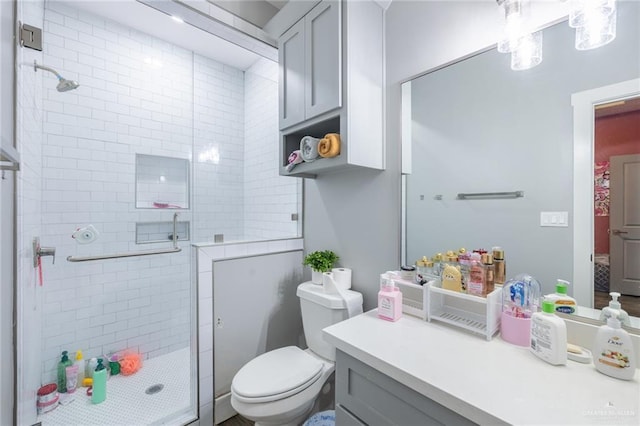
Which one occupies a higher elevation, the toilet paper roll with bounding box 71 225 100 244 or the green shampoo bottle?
the toilet paper roll with bounding box 71 225 100 244

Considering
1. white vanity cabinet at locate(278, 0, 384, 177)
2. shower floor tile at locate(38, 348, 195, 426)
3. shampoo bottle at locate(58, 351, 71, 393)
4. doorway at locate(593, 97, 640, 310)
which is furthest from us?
shampoo bottle at locate(58, 351, 71, 393)

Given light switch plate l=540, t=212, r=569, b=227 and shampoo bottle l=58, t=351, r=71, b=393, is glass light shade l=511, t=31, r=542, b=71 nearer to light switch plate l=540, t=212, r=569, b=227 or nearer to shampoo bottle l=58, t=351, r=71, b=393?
light switch plate l=540, t=212, r=569, b=227

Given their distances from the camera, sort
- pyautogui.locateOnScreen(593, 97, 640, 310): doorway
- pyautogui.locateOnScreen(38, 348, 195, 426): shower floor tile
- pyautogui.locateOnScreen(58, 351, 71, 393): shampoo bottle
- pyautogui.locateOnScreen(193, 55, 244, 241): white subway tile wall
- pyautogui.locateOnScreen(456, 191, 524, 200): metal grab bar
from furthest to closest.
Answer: pyautogui.locateOnScreen(193, 55, 244, 241): white subway tile wall
pyautogui.locateOnScreen(58, 351, 71, 393): shampoo bottle
pyautogui.locateOnScreen(38, 348, 195, 426): shower floor tile
pyautogui.locateOnScreen(456, 191, 524, 200): metal grab bar
pyautogui.locateOnScreen(593, 97, 640, 310): doorway

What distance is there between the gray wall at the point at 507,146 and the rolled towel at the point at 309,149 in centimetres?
52

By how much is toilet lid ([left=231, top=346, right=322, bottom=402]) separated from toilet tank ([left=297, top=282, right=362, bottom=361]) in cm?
9

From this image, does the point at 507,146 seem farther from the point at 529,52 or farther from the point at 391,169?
the point at 391,169

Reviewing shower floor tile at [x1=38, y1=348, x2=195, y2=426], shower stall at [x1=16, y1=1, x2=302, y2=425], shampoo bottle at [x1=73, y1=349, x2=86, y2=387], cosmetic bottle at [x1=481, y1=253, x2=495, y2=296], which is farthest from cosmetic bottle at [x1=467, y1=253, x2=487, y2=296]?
shampoo bottle at [x1=73, y1=349, x2=86, y2=387]

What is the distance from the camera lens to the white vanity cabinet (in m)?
1.30

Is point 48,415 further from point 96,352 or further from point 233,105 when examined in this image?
point 233,105

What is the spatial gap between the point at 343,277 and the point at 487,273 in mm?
797

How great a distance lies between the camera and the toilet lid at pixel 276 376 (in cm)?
121

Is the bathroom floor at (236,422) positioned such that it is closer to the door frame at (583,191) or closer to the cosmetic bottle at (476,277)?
the cosmetic bottle at (476,277)

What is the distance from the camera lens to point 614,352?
0.71 m

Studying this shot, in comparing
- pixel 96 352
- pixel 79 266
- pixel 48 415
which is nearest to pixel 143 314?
pixel 96 352
